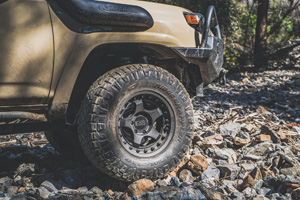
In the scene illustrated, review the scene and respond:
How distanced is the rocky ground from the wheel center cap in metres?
0.48

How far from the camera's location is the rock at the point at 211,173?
2.64m

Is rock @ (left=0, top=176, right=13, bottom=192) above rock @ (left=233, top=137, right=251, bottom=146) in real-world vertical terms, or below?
above

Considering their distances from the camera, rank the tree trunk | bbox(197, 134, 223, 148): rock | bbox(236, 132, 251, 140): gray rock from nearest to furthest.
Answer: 1. bbox(197, 134, 223, 148): rock
2. bbox(236, 132, 251, 140): gray rock
3. the tree trunk

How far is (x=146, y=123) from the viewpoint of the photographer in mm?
2623

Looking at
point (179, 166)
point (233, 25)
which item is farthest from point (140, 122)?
point (233, 25)

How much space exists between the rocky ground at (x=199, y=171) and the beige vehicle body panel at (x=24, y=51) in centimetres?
82

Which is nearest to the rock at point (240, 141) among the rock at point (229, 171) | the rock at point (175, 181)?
the rock at point (229, 171)

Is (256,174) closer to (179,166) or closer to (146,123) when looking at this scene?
(179,166)

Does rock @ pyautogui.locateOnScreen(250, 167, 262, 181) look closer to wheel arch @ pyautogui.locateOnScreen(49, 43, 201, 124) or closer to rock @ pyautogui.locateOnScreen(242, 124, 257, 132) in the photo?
wheel arch @ pyautogui.locateOnScreen(49, 43, 201, 124)

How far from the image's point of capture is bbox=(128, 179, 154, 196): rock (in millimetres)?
2318

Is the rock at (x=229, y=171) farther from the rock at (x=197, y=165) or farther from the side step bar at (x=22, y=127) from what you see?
the side step bar at (x=22, y=127)

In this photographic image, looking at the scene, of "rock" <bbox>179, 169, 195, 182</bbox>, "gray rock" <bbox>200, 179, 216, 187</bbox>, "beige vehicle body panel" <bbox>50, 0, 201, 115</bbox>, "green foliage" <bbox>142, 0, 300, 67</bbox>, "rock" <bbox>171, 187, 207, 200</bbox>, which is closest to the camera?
"rock" <bbox>171, 187, 207, 200</bbox>

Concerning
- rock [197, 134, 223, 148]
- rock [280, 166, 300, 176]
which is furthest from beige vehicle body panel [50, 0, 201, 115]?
rock [280, 166, 300, 176]

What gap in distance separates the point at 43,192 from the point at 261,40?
10142 mm
